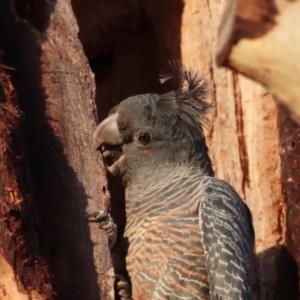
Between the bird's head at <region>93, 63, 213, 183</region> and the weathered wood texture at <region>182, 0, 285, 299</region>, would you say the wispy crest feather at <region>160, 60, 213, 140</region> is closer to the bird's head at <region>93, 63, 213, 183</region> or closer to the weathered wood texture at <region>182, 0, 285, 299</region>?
the bird's head at <region>93, 63, 213, 183</region>

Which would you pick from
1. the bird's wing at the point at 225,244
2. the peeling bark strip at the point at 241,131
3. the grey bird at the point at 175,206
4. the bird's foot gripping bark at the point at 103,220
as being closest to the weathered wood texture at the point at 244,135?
the peeling bark strip at the point at 241,131

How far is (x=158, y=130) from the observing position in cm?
378

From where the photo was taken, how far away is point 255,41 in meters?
2.16

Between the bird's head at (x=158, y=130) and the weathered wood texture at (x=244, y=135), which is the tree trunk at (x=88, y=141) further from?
the bird's head at (x=158, y=130)

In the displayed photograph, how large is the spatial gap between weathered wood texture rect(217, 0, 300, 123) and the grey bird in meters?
1.33

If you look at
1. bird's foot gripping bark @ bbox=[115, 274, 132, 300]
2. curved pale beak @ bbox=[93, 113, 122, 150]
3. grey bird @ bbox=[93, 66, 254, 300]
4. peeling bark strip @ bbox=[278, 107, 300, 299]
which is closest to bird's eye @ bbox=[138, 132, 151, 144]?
grey bird @ bbox=[93, 66, 254, 300]

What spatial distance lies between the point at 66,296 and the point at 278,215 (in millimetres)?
1676

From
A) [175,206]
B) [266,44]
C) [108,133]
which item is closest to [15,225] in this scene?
[108,133]

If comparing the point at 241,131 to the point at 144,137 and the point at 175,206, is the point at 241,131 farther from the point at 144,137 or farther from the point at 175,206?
the point at 175,206

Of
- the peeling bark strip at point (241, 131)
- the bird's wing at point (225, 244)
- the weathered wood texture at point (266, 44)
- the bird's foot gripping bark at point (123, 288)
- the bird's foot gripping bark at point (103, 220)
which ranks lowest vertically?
the bird's foot gripping bark at point (123, 288)

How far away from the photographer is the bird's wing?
3355mm

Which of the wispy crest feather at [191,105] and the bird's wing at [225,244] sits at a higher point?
the wispy crest feather at [191,105]

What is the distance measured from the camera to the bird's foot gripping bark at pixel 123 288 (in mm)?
3535

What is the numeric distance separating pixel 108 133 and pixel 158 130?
0.34m
